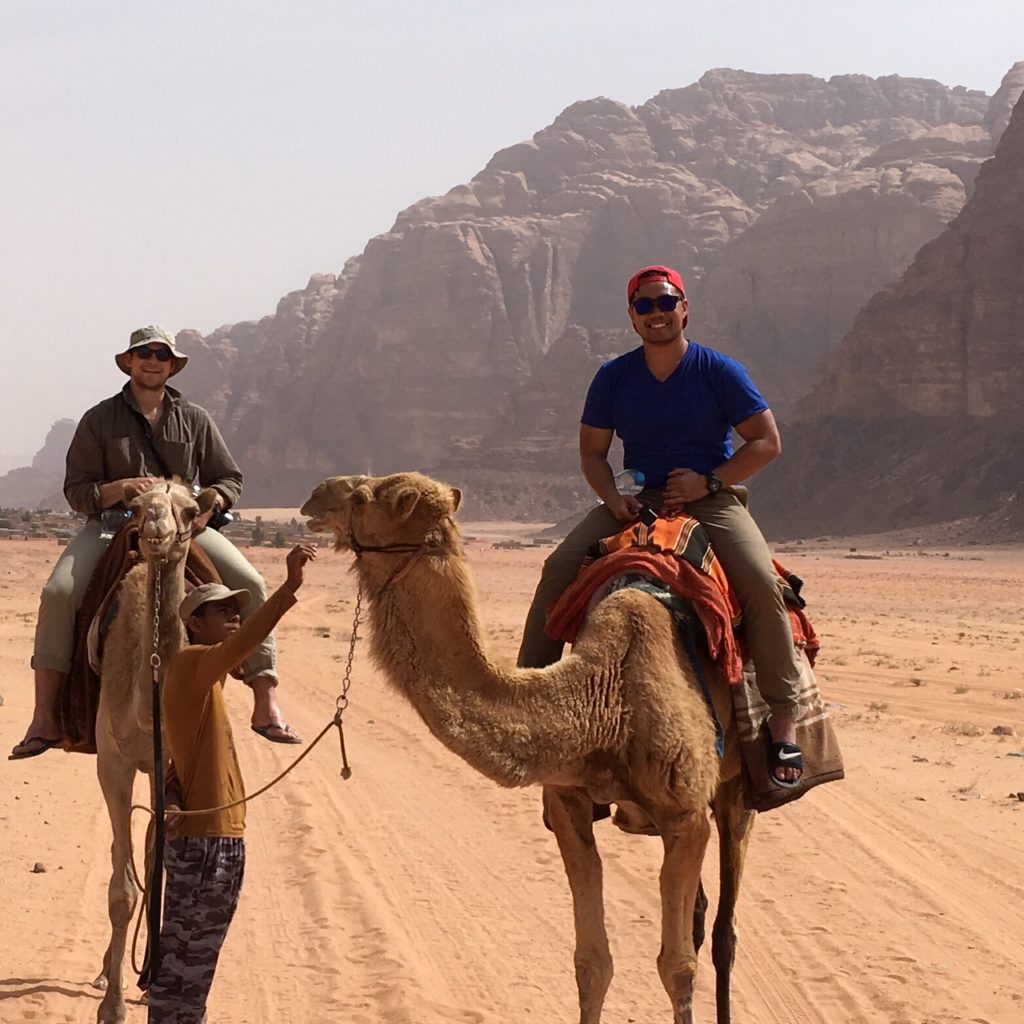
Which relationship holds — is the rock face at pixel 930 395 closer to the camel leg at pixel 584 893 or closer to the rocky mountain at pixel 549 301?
the rocky mountain at pixel 549 301

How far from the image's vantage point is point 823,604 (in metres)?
36.3

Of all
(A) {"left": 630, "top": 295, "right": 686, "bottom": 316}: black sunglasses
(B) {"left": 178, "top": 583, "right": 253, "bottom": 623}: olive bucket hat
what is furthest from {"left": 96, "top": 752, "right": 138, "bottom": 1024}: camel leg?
(A) {"left": 630, "top": 295, "right": 686, "bottom": 316}: black sunglasses

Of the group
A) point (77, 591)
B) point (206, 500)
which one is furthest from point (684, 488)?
point (77, 591)

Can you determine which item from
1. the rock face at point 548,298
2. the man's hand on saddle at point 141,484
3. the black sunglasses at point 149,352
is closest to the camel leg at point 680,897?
the man's hand on saddle at point 141,484

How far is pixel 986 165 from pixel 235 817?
103m

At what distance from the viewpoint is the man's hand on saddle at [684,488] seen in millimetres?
6703

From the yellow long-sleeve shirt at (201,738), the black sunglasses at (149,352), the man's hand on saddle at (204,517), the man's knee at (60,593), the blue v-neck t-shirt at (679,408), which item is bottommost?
the yellow long-sleeve shirt at (201,738)

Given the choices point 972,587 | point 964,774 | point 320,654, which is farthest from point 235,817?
point 972,587

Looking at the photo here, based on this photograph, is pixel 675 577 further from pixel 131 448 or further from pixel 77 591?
pixel 77 591

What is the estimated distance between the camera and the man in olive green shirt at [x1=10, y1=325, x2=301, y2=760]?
24.8ft

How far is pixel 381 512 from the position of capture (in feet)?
17.4

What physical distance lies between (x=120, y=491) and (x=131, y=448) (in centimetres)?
38

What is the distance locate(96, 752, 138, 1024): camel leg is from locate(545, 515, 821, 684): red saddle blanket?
2254 millimetres

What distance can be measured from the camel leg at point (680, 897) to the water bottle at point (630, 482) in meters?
1.62
